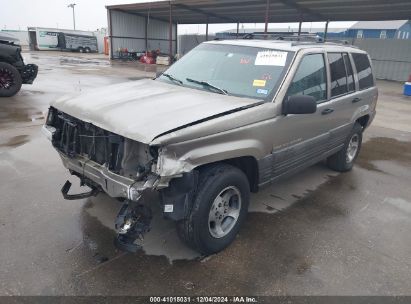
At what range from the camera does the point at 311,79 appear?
386 centimetres

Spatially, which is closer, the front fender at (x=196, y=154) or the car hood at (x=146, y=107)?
the front fender at (x=196, y=154)

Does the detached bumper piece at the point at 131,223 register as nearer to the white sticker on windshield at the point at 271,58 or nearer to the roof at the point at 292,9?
the white sticker on windshield at the point at 271,58

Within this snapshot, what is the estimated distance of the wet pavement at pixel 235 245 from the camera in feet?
9.09

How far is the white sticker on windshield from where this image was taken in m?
3.64

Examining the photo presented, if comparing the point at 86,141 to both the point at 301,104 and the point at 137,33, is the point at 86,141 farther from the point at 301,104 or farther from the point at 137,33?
the point at 137,33

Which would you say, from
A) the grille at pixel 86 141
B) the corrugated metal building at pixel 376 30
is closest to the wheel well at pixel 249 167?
the grille at pixel 86 141

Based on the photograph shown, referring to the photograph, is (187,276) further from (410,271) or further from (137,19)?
(137,19)

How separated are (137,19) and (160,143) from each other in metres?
32.3

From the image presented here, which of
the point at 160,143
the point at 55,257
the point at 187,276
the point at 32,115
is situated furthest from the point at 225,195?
the point at 32,115

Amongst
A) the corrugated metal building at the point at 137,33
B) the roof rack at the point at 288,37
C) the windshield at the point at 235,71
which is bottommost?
the windshield at the point at 235,71

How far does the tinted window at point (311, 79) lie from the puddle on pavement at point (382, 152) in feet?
7.86

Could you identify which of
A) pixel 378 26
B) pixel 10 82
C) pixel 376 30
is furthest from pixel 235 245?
pixel 378 26

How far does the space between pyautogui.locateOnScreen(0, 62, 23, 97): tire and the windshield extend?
7.84 meters

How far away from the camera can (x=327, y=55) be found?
13.8 feet
